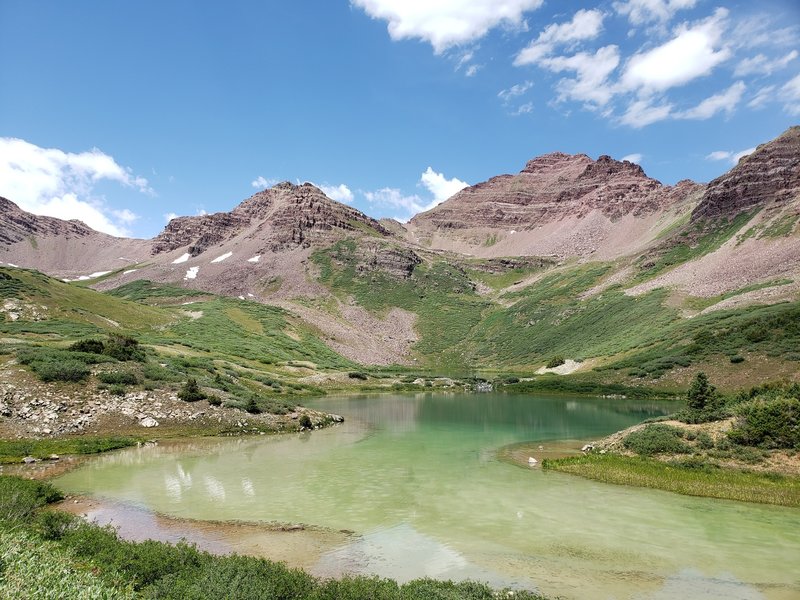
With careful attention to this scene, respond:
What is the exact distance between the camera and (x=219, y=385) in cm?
4659

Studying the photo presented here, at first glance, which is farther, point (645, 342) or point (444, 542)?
point (645, 342)

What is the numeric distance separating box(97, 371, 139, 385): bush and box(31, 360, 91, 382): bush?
117 cm

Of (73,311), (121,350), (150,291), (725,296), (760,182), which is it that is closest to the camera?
(121,350)

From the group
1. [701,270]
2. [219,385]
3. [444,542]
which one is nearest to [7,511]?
[444,542]

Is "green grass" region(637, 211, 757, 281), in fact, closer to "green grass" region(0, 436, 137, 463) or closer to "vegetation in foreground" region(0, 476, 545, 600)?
"green grass" region(0, 436, 137, 463)

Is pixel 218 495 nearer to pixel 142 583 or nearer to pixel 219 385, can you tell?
pixel 142 583

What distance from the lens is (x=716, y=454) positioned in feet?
83.0

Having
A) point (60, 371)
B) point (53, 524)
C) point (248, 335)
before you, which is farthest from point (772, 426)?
point (248, 335)

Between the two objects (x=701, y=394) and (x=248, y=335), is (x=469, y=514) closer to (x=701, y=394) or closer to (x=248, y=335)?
(x=701, y=394)

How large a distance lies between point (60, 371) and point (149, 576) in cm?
3140

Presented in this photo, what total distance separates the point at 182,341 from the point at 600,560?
3380 inches

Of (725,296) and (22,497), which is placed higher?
(725,296)

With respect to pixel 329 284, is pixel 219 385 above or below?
below

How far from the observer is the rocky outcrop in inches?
5389
